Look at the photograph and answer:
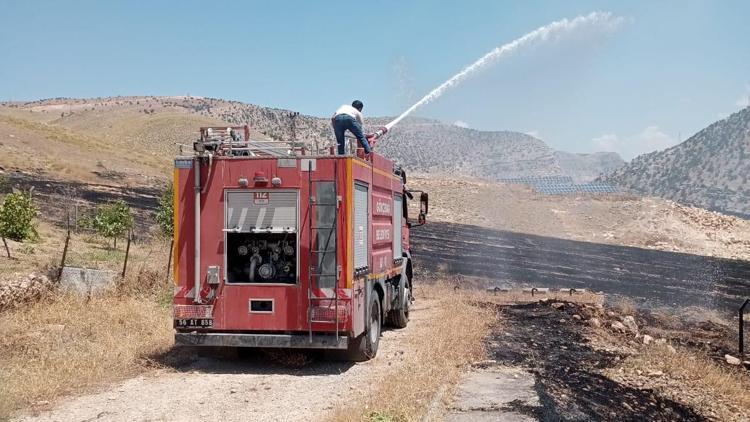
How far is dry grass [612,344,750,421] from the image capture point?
1059cm

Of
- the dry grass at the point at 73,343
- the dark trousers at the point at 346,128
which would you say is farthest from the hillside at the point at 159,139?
the dark trousers at the point at 346,128

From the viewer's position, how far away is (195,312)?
1116 cm

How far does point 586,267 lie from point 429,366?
101 feet

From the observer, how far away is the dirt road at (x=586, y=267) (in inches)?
1198

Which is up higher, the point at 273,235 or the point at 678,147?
the point at 678,147

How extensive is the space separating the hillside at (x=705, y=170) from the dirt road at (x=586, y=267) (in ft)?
155

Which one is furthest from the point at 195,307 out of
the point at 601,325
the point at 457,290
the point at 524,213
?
the point at 524,213

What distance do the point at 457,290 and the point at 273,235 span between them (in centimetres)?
1409

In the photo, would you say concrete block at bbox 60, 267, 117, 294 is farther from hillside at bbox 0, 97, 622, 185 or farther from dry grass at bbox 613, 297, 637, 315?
hillside at bbox 0, 97, 622, 185

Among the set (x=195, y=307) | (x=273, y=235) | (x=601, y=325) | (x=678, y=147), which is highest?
(x=678, y=147)

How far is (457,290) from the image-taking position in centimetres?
2469

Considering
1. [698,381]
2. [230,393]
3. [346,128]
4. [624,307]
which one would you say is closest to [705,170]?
[624,307]

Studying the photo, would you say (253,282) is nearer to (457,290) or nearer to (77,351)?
(77,351)

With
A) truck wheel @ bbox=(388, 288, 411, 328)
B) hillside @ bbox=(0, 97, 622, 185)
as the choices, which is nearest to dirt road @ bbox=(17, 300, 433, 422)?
truck wheel @ bbox=(388, 288, 411, 328)
